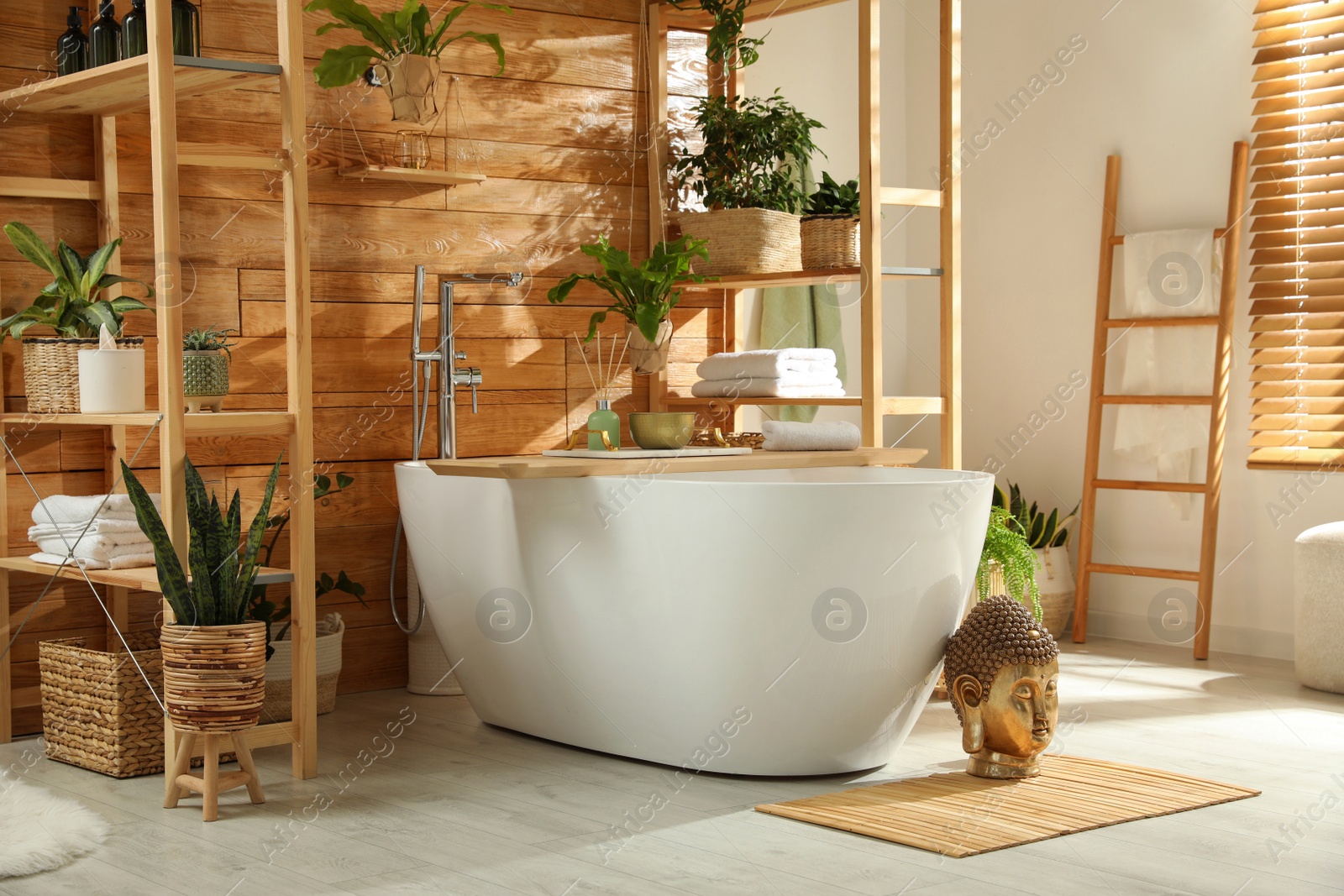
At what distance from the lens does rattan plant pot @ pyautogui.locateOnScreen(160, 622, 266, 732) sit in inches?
105

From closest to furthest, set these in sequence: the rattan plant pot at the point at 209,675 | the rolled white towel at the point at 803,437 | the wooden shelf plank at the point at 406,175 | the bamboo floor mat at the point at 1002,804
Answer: the bamboo floor mat at the point at 1002,804, the rattan plant pot at the point at 209,675, the rolled white towel at the point at 803,437, the wooden shelf plank at the point at 406,175

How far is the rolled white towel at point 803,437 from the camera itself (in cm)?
352

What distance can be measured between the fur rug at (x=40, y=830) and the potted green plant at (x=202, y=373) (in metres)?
0.81

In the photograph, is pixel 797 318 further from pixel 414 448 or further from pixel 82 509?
pixel 82 509

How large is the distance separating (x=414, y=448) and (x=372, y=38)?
108 centimetres

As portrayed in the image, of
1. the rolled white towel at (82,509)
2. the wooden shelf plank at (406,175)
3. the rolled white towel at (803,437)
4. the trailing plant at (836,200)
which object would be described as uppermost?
the wooden shelf plank at (406,175)

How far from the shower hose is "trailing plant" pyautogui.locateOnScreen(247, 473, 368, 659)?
93 mm

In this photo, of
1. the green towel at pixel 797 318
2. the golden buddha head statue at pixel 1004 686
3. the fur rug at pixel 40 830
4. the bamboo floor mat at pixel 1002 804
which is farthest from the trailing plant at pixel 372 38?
the bamboo floor mat at pixel 1002 804

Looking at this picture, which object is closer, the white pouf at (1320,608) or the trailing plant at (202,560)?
the trailing plant at (202,560)

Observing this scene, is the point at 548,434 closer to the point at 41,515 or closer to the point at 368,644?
the point at 368,644

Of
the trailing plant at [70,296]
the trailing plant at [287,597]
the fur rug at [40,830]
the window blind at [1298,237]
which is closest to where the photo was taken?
the fur rug at [40,830]

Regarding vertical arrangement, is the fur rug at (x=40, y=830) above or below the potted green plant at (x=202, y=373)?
below

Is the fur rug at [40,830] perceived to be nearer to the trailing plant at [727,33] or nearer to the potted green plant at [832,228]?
the potted green plant at [832,228]

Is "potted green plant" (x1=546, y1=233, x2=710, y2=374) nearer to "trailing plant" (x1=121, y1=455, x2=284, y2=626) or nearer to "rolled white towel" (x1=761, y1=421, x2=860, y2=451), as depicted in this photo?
"rolled white towel" (x1=761, y1=421, x2=860, y2=451)
